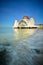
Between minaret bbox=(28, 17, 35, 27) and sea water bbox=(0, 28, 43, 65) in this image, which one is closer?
sea water bbox=(0, 28, 43, 65)

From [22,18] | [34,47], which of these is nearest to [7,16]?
[22,18]

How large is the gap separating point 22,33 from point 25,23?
0.50 feet

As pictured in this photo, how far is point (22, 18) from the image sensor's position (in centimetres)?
173

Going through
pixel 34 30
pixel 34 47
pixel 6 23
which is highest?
pixel 6 23

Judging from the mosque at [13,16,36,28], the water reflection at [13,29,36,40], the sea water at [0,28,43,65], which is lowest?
the sea water at [0,28,43,65]

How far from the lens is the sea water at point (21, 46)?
157 centimetres

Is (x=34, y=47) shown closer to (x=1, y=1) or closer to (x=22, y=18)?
(x=22, y=18)

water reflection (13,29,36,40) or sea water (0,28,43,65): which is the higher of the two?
water reflection (13,29,36,40)

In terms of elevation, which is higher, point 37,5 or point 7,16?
point 37,5

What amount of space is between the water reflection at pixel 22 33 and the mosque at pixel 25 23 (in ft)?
0.20

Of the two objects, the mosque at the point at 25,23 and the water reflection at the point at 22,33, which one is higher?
the mosque at the point at 25,23

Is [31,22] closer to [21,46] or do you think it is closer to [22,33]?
[22,33]

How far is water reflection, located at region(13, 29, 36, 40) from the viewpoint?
1686 millimetres

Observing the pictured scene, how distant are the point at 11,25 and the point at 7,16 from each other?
15 cm
